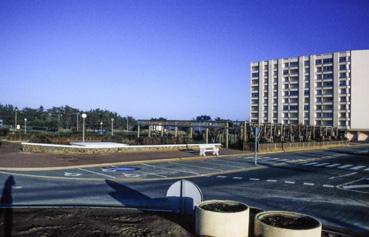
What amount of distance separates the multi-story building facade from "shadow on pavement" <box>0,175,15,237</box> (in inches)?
4111

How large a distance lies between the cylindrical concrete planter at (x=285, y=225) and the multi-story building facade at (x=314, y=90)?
106 meters

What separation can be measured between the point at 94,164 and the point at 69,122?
2887 inches

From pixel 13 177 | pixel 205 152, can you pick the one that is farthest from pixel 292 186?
pixel 205 152

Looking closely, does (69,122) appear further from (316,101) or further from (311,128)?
(316,101)

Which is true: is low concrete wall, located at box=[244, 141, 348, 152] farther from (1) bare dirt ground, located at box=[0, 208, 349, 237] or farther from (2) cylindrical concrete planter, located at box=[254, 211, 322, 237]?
(2) cylindrical concrete planter, located at box=[254, 211, 322, 237]

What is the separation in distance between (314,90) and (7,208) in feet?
377

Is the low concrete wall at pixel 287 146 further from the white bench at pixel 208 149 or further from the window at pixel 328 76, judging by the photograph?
the window at pixel 328 76

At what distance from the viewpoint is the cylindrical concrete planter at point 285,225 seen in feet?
21.7

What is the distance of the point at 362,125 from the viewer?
103 meters

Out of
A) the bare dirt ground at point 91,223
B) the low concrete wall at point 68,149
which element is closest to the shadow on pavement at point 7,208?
the bare dirt ground at point 91,223

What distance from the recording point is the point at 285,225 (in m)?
7.36

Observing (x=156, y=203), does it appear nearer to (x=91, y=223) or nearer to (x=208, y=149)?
(x=91, y=223)

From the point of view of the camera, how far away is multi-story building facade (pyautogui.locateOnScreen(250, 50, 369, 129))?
105812mm

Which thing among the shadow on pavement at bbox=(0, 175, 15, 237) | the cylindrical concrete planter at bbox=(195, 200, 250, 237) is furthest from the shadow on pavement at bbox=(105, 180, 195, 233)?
the shadow on pavement at bbox=(0, 175, 15, 237)
